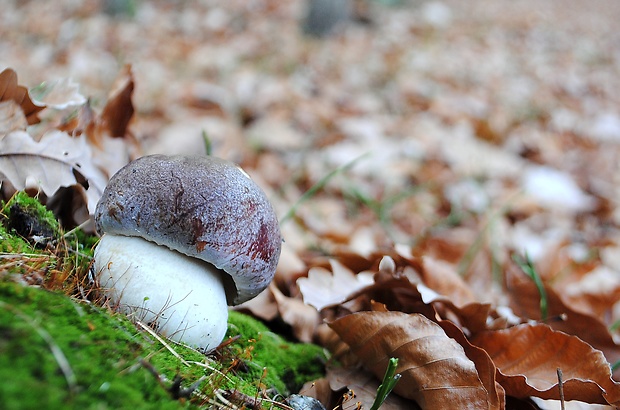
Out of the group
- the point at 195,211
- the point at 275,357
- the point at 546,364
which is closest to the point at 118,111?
the point at 195,211

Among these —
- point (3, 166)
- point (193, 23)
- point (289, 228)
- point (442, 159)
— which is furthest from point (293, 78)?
point (3, 166)

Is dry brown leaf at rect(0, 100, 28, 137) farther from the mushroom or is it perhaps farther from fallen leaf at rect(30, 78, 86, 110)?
the mushroom

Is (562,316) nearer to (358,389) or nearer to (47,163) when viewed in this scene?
(358,389)

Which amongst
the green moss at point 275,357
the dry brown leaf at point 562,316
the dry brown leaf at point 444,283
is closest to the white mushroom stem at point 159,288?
the green moss at point 275,357

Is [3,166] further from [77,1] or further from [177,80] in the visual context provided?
[77,1]

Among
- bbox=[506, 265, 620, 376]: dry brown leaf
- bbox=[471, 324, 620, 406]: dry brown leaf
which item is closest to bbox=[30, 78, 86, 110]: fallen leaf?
bbox=[471, 324, 620, 406]: dry brown leaf
